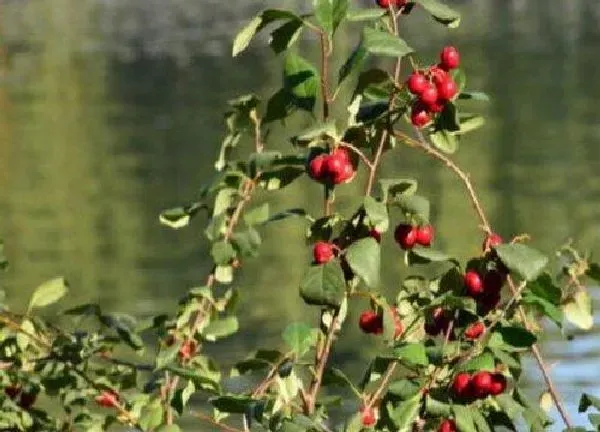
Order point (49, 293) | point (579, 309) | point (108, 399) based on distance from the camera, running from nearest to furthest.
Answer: point (579, 309), point (108, 399), point (49, 293)

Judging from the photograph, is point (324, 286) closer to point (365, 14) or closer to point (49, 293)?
point (365, 14)

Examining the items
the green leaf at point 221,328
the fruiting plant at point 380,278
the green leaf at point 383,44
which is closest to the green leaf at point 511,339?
the fruiting plant at point 380,278

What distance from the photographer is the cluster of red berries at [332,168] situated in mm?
1730

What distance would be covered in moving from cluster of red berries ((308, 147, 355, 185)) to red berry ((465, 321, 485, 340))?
0.23m

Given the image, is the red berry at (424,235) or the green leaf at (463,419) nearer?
the green leaf at (463,419)

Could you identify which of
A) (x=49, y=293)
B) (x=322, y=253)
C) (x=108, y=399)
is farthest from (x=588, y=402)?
(x=49, y=293)

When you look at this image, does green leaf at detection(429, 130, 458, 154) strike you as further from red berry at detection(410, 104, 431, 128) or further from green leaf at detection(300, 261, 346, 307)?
green leaf at detection(300, 261, 346, 307)

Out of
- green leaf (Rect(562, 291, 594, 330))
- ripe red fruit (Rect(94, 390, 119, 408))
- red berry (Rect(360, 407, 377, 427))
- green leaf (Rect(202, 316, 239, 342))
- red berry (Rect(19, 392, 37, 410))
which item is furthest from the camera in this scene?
red berry (Rect(19, 392, 37, 410))

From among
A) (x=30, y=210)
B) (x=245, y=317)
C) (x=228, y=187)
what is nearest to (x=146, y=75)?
(x=30, y=210)

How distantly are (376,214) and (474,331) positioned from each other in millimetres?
206

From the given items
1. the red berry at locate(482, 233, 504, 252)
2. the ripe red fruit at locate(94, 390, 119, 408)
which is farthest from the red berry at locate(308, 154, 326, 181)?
the ripe red fruit at locate(94, 390, 119, 408)

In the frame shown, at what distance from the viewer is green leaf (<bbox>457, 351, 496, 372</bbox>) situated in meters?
1.69

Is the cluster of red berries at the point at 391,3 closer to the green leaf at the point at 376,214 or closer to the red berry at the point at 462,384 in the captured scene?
the green leaf at the point at 376,214

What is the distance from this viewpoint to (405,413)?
1719mm
